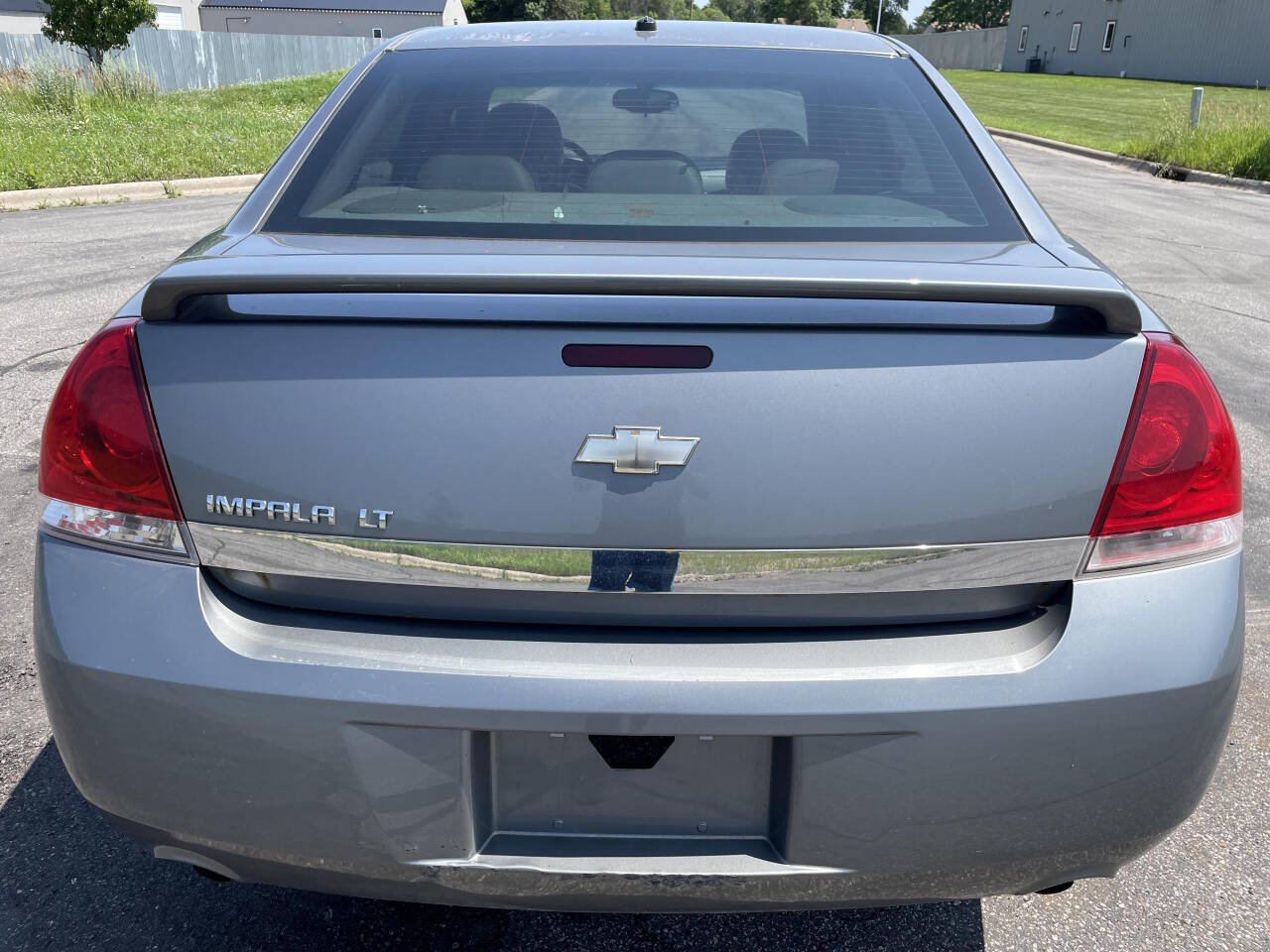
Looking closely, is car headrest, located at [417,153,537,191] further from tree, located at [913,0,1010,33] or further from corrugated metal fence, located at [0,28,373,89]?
tree, located at [913,0,1010,33]

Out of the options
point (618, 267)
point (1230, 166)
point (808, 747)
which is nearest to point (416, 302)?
point (618, 267)

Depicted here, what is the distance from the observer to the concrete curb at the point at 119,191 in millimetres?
10781

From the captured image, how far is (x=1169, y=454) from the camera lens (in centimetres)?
161

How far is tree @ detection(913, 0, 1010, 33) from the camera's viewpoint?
87312 mm

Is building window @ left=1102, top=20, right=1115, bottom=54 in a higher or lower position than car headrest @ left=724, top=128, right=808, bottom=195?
higher

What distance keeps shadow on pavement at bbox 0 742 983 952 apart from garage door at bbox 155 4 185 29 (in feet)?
187

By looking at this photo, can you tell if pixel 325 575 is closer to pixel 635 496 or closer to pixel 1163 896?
pixel 635 496

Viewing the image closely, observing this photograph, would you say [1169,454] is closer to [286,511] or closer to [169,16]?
[286,511]

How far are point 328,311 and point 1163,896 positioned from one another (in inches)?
78.8

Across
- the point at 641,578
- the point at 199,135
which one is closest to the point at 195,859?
the point at 641,578

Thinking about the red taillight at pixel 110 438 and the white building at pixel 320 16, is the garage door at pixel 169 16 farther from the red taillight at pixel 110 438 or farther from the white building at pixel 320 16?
the red taillight at pixel 110 438

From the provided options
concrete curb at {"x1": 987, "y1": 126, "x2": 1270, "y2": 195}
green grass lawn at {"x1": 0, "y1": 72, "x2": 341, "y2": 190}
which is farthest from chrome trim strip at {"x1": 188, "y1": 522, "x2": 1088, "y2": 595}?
concrete curb at {"x1": 987, "y1": 126, "x2": 1270, "y2": 195}

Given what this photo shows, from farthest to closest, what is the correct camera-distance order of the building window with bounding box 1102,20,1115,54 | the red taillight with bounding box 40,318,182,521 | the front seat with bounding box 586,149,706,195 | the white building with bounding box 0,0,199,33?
the building window with bounding box 1102,20,1115,54 < the white building with bounding box 0,0,199,33 < the front seat with bounding box 586,149,706,195 < the red taillight with bounding box 40,318,182,521

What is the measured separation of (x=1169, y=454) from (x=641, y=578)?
82 centimetres
